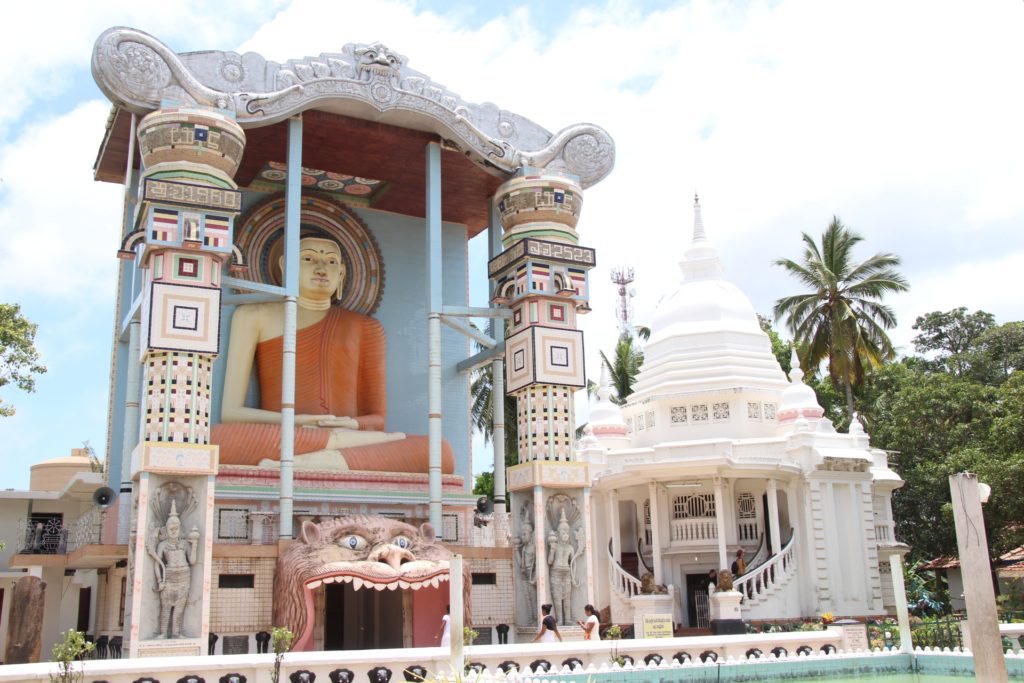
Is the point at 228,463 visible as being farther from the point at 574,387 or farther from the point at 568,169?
the point at 568,169

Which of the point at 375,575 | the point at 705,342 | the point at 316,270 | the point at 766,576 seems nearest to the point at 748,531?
the point at 766,576

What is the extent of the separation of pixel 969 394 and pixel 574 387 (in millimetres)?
19318

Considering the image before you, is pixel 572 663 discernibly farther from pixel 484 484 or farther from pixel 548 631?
pixel 484 484

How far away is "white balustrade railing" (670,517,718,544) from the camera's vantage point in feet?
85.1

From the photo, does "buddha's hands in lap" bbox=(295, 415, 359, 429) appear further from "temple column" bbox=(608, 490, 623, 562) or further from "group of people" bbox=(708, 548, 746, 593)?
"group of people" bbox=(708, 548, 746, 593)

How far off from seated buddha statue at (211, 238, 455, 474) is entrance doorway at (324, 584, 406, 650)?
235cm

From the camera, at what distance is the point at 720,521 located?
82.2ft

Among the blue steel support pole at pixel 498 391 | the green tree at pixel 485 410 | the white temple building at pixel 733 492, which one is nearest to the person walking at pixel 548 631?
the blue steel support pole at pixel 498 391

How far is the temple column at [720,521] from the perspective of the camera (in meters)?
24.8

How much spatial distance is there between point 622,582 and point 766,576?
11.2ft

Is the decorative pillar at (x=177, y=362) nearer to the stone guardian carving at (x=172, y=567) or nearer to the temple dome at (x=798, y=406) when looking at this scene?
the stone guardian carving at (x=172, y=567)

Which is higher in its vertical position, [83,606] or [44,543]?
[44,543]

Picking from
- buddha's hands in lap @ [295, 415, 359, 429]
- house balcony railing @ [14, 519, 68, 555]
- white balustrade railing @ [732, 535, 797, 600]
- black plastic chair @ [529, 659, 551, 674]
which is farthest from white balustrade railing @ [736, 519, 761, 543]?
house balcony railing @ [14, 519, 68, 555]

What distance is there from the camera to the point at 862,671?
1408cm
